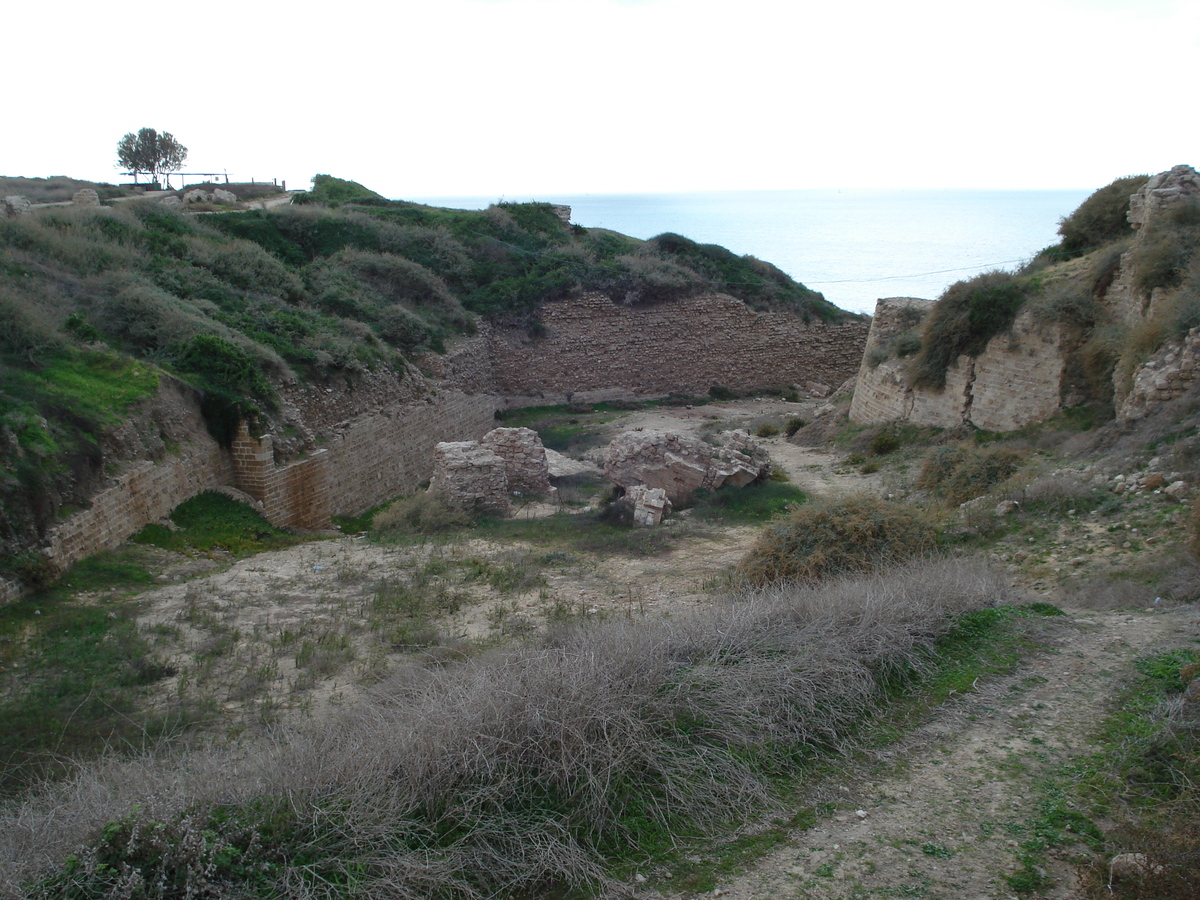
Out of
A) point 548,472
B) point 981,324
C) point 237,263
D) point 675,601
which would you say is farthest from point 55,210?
point 981,324

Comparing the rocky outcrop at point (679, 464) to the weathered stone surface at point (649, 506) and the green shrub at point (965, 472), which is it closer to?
the weathered stone surface at point (649, 506)

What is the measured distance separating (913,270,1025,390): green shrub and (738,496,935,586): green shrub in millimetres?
8680

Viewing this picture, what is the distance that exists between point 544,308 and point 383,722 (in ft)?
77.1

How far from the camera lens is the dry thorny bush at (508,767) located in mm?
3672

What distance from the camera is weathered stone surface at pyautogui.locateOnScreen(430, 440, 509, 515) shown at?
1382 cm

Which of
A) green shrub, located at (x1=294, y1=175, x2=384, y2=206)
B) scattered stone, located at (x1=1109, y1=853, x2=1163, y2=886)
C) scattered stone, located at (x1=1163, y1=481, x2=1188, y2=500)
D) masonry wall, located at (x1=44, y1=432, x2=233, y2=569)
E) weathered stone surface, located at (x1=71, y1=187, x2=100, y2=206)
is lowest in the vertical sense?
masonry wall, located at (x1=44, y1=432, x2=233, y2=569)

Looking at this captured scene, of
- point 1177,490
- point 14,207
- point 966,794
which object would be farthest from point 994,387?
point 14,207

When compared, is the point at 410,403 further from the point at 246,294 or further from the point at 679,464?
the point at 679,464

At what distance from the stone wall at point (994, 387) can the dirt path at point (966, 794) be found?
980 cm

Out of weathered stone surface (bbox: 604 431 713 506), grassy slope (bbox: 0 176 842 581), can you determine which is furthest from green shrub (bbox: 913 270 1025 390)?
grassy slope (bbox: 0 176 842 581)

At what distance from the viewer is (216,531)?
11656mm

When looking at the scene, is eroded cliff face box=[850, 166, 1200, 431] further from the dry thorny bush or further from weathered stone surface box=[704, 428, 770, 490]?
the dry thorny bush

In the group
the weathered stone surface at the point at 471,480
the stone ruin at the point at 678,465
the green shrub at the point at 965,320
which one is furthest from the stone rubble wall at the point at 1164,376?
the weathered stone surface at the point at 471,480

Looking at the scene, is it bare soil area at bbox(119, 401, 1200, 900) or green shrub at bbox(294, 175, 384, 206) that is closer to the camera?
bare soil area at bbox(119, 401, 1200, 900)
